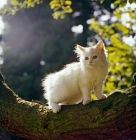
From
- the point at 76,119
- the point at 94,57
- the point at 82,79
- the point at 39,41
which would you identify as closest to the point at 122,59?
the point at 94,57

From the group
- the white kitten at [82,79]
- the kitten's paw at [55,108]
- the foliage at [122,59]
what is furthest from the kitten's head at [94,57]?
the foliage at [122,59]

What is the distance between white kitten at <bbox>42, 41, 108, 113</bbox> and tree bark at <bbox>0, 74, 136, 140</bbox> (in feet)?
1.00

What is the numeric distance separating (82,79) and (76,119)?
68 centimetres

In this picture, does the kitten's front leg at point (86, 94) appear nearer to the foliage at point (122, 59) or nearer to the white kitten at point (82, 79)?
the white kitten at point (82, 79)

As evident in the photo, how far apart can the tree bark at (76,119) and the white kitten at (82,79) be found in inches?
12.0

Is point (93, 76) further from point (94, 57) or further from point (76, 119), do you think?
point (76, 119)

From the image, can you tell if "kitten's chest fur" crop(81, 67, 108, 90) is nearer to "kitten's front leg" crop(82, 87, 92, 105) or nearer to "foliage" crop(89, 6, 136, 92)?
"kitten's front leg" crop(82, 87, 92, 105)

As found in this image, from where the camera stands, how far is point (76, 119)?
119 inches

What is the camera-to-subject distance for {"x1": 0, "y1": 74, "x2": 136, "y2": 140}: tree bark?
281cm

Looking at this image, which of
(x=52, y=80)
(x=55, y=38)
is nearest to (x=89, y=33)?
(x=55, y=38)

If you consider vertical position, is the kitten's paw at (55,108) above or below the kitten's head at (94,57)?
below

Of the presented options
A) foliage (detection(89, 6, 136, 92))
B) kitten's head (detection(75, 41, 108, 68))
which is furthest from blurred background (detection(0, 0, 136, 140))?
kitten's head (detection(75, 41, 108, 68))

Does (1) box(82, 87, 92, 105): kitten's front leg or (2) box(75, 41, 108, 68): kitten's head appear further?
(2) box(75, 41, 108, 68): kitten's head

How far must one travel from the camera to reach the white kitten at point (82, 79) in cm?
359
